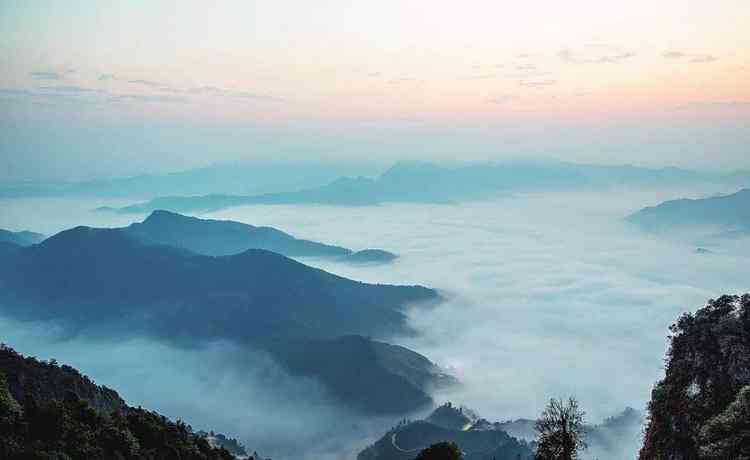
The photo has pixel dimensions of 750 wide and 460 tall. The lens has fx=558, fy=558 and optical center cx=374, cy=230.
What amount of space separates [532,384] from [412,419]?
5613 centimetres

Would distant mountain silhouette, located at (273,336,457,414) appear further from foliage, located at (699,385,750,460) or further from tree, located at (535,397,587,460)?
foliage, located at (699,385,750,460)

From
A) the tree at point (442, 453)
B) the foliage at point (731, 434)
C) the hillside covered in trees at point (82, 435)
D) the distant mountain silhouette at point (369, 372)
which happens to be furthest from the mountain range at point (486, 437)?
the foliage at point (731, 434)

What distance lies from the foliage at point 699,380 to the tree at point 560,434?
5196mm

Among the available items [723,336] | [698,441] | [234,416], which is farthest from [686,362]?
[234,416]

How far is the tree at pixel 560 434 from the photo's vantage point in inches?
1374

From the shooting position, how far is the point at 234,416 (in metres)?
165

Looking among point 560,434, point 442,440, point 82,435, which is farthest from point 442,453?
point 442,440

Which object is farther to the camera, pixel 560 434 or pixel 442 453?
pixel 442 453

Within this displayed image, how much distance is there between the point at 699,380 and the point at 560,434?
9.93 metres

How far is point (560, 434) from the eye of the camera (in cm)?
3522

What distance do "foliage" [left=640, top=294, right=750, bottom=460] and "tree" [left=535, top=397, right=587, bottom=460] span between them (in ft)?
17.0

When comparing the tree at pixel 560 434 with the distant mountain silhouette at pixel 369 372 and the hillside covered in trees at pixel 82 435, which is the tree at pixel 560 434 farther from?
the distant mountain silhouette at pixel 369 372

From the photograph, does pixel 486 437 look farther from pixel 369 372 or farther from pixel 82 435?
pixel 82 435

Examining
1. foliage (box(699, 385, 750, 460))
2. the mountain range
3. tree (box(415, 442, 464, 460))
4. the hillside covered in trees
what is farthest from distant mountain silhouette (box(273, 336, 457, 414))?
foliage (box(699, 385, 750, 460))
